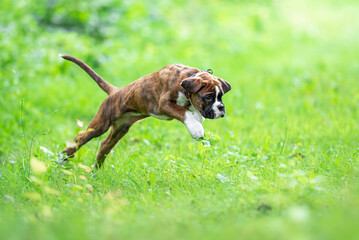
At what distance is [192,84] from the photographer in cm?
455

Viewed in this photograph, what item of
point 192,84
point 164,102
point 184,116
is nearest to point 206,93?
point 192,84

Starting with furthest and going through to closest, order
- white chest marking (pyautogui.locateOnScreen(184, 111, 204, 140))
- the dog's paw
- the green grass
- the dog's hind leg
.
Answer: the dog's hind leg → the dog's paw → white chest marking (pyautogui.locateOnScreen(184, 111, 204, 140)) → the green grass

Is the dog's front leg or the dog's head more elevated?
the dog's head

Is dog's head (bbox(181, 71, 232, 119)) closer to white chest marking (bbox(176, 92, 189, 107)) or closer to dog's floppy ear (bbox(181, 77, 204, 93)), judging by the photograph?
dog's floppy ear (bbox(181, 77, 204, 93))

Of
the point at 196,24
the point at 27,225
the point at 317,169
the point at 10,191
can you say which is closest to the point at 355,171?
the point at 317,169

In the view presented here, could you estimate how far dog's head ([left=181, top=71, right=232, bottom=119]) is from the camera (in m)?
4.55

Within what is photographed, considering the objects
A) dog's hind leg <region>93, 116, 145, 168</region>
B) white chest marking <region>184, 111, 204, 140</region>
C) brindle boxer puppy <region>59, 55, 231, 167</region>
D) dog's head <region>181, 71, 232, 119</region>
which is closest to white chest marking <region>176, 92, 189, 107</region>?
brindle boxer puppy <region>59, 55, 231, 167</region>

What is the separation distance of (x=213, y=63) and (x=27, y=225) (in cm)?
872

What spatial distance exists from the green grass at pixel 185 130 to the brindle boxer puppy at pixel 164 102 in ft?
0.90

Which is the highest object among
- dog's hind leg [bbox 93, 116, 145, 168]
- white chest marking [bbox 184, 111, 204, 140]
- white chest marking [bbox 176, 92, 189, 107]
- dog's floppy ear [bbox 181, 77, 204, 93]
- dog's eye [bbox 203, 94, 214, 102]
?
dog's floppy ear [bbox 181, 77, 204, 93]

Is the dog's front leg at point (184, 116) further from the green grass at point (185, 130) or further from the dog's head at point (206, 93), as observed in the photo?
the green grass at point (185, 130)

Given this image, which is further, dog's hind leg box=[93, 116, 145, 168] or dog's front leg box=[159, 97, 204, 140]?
dog's hind leg box=[93, 116, 145, 168]

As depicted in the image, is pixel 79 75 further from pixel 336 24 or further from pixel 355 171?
pixel 336 24

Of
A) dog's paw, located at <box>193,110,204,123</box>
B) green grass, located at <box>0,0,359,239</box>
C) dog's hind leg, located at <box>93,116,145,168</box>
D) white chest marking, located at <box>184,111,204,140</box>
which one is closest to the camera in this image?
green grass, located at <box>0,0,359,239</box>
